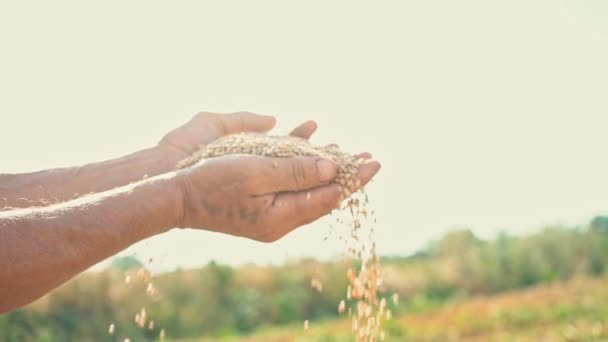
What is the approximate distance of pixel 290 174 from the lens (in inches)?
126

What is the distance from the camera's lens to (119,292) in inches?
438

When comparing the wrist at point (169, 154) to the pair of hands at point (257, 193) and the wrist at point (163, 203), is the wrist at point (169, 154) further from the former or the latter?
the wrist at point (163, 203)

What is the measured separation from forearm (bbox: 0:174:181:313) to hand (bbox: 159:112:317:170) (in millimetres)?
1429

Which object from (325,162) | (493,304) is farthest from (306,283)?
(325,162)

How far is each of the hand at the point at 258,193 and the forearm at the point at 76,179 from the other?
0.66m

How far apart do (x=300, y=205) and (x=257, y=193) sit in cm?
21

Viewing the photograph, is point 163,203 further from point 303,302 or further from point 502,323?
point 303,302

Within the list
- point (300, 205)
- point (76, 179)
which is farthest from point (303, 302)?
point (300, 205)

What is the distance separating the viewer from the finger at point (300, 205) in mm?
3232

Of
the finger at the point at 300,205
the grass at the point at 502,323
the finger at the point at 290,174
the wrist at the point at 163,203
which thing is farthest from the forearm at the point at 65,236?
the grass at the point at 502,323

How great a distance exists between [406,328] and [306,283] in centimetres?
439

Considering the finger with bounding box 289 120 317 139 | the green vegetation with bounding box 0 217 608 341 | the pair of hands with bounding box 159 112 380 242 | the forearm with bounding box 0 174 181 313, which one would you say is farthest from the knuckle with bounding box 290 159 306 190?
the green vegetation with bounding box 0 217 608 341

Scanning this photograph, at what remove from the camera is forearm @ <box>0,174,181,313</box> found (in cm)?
224

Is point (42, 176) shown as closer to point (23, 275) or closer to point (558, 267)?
point (23, 275)
